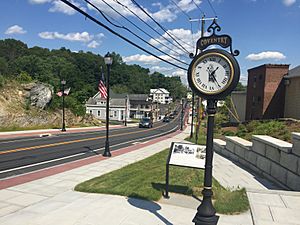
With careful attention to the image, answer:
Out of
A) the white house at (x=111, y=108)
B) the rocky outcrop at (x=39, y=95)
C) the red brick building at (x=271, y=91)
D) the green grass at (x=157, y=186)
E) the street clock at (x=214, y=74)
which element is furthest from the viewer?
the white house at (x=111, y=108)

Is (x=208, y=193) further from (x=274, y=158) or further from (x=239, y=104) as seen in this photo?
(x=239, y=104)

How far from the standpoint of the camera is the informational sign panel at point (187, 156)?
712cm

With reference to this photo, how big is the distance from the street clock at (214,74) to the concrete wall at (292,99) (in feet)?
78.5

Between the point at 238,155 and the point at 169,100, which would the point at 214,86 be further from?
the point at 169,100

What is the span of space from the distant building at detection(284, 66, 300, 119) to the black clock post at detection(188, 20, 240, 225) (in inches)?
939

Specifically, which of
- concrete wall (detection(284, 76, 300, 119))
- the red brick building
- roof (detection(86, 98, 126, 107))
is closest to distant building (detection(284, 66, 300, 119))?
concrete wall (detection(284, 76, 300, 119))

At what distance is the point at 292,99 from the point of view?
1062 inches

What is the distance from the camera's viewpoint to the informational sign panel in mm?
7123

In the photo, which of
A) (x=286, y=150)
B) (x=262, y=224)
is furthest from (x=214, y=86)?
(x=286, y=150)

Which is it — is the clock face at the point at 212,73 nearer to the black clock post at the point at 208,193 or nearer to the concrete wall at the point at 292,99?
the black clock post at the point at 208,193

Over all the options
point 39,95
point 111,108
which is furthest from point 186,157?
point 111,108

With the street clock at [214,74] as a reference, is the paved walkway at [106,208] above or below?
below

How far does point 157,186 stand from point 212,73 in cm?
467

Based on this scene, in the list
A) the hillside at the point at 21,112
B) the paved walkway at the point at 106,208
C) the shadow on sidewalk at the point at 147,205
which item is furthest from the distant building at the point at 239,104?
the shadow on sidewalk at the point at 147,205
